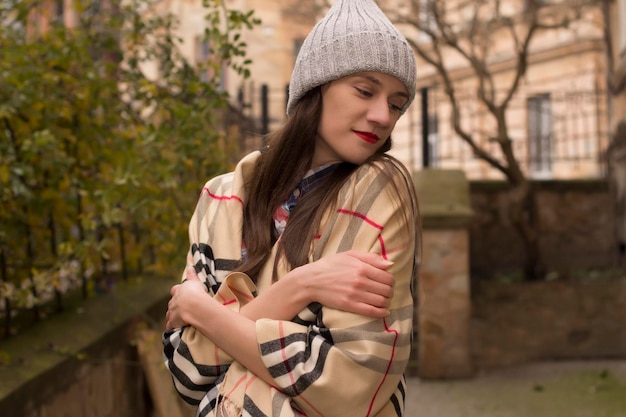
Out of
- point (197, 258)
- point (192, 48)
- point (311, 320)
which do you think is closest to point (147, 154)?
point (197, 258)

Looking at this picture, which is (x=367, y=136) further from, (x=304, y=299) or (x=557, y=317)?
(x=557, y=317)

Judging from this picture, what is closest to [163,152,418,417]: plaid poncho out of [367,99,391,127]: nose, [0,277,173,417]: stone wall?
[367,99,391,127]: nose

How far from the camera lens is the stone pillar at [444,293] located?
7.08m

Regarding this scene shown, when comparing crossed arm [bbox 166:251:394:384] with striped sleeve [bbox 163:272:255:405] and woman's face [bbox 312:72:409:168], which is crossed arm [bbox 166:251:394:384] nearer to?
striped sleeve [bbox 163:272:255:405]

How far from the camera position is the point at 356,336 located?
5.32 feet

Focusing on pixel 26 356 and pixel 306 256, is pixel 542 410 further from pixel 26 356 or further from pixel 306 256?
pixel 306 256

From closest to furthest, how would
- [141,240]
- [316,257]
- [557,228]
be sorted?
[316,257] → [141,240] → [557,228]

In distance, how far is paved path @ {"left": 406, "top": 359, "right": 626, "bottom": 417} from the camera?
237 inches

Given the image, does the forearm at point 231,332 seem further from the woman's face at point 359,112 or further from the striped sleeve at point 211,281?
the woman's face at point 359,112

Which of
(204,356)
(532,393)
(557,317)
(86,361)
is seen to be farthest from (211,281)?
(557,317)

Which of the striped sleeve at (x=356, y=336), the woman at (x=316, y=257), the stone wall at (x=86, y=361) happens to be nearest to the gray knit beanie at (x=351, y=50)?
the woman at (x=316, y=257)

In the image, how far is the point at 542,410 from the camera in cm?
603

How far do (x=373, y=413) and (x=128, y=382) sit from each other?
2766 mm

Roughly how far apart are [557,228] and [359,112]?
26.3ft
